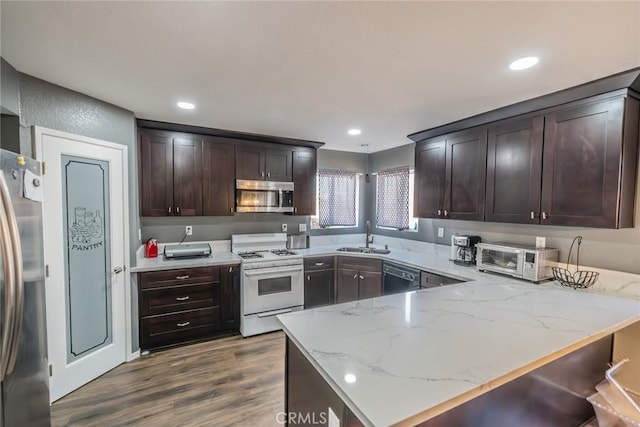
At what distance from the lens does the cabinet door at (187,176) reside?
10.5 feet

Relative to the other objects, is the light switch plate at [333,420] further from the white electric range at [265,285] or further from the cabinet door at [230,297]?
the cabinet door at [230,297]

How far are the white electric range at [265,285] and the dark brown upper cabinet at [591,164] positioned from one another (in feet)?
8.34

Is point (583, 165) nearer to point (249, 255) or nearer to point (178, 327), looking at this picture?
point (249, 255)

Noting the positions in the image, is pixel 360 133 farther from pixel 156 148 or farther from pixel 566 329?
pixel 566 329

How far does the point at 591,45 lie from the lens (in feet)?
4.95

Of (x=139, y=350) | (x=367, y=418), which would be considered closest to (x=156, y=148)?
(x=139, y=350)

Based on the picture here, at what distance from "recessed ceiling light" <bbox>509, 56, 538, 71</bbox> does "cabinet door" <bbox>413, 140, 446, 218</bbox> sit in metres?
1.30

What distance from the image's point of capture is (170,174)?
3160 mm

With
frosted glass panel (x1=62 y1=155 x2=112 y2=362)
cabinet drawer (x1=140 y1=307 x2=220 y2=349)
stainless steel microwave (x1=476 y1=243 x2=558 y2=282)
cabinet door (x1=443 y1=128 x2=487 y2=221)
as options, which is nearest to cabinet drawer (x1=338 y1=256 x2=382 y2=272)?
cabinet door (x1=443 y1=128 x2=487 y2=221)

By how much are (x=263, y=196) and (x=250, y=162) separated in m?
0.45

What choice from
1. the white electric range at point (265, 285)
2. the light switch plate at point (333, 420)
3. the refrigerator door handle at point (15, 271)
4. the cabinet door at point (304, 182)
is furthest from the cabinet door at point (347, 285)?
the refrigerator door handle at point (15, 271)

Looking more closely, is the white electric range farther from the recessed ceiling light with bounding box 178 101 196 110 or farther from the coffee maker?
the coffee maker

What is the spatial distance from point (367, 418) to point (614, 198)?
86.5 inches

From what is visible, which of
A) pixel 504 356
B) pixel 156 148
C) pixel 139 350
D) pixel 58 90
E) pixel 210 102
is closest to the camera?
pixel 504 356
